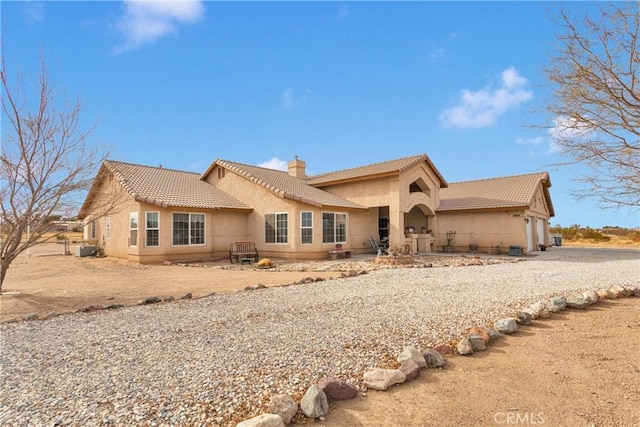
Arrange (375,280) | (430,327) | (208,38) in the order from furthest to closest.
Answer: (208,38), (375,280), (430,327)

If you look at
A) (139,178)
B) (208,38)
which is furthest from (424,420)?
(139,178)

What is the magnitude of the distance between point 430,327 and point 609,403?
2470 mm

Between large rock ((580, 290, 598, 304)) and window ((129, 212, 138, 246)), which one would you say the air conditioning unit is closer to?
window ((129, 212, 138, 246))

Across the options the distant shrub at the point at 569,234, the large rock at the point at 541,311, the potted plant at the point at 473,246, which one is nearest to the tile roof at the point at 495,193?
the potted plant at the point at 473,246

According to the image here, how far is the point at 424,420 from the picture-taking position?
124 inches

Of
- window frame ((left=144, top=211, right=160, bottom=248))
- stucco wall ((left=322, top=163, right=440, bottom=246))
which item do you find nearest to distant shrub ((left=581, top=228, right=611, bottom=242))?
stucco wall ((left=322, top=163, right=440, bottom=246))

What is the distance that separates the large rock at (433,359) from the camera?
4.30 meters

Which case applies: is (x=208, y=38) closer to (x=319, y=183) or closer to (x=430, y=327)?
(x=430, y=327)

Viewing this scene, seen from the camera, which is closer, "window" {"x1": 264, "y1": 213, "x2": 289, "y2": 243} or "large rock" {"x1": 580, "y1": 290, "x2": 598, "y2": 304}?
"large rock" {"x1": 580, "y1": 290, "x2": 598, "y2": 304}

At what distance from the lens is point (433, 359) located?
4.32m

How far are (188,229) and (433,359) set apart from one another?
15884mm

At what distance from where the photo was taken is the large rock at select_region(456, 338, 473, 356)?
4.70 m

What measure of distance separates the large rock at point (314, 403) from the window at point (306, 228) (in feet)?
48.2

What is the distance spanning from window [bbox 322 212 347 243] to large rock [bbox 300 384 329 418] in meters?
15.1
